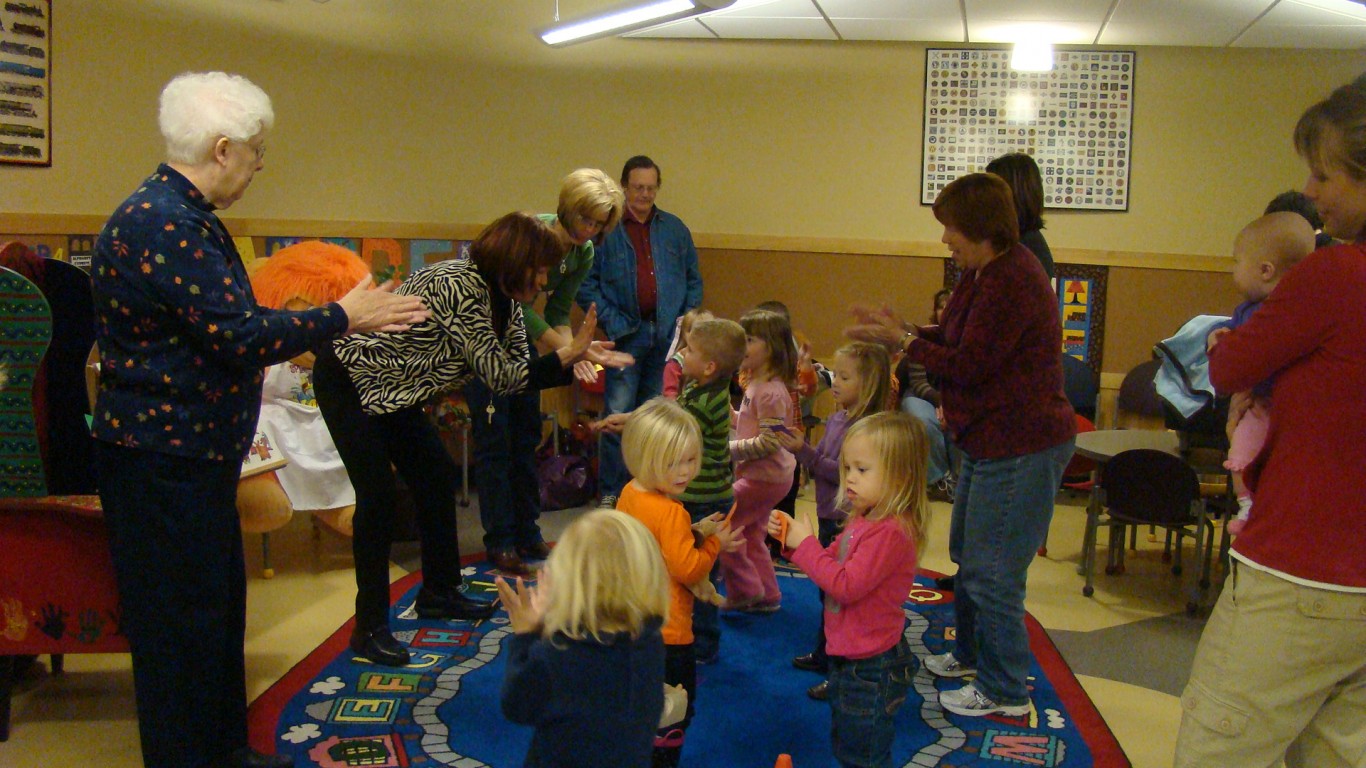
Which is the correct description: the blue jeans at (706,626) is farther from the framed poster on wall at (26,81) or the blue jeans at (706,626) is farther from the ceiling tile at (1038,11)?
the framed poster on wall at (26,81)

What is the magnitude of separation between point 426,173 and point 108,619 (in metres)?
4.06

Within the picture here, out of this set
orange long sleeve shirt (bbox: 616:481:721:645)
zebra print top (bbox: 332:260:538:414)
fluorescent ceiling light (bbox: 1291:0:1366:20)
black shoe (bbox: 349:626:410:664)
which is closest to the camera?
orange long sleeve shirt (bbox: 616:481:721:645)

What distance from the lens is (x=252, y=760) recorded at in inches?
105

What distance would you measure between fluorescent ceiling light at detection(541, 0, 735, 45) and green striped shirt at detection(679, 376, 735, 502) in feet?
8.17

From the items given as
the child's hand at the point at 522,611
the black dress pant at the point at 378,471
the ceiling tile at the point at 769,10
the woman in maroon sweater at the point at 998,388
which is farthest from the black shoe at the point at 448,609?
the ceiling tile at the point at 769,10

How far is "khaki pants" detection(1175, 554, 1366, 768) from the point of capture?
1795 mm

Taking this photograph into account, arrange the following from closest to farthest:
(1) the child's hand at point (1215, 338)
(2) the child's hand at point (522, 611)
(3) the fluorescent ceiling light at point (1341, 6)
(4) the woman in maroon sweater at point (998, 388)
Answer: (2) the child's hand at point (522, 611)
(1) the child's hand at point (1215, 338)
(4) the woman in maroon sweater at point (998, 388)
(3) the fluorescent ceiling light at point (1341, 6)

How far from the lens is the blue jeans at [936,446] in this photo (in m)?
4.81

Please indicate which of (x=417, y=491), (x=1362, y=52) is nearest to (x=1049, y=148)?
(x=1362, y=52)

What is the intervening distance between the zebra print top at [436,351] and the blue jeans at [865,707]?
1345 millimetres

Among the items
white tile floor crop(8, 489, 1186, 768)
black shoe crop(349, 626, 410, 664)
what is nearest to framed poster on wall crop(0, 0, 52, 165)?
white tile floor crop(8, 489, 1186, 768)

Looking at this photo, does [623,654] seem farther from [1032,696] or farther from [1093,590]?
[1093,590]

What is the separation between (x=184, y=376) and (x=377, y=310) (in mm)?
432

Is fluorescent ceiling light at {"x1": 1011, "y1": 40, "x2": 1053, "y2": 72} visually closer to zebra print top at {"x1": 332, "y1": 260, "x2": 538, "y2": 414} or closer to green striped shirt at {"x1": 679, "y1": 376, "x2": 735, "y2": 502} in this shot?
green striped shirt at {"x1": 679, "y1": 376, "x2": 735, "y2": 502}
